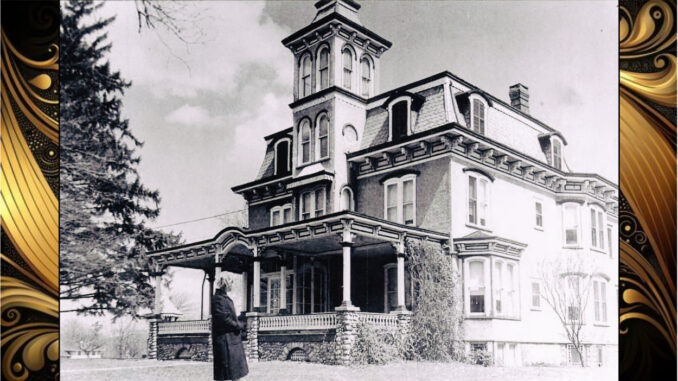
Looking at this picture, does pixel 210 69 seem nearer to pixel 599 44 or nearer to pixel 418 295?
pixel 418 295

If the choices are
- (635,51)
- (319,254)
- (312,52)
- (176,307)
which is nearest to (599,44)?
(635,51)

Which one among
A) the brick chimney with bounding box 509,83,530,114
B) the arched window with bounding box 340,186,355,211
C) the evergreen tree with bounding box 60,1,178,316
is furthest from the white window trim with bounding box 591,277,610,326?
the evergreen tree with bounding box 60,1,178,316

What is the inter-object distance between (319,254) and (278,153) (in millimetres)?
865

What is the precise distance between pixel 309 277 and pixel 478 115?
5.98ft

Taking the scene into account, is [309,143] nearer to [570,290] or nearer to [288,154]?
[288,154]

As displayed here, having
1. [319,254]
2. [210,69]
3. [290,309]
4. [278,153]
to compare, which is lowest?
[290,309]

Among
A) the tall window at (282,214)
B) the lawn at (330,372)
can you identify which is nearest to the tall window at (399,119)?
the tall window at (282,214)

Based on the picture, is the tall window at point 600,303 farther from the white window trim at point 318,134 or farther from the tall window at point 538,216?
the white window trim at point 318,134

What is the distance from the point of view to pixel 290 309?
635cm

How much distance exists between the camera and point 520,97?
5.93 m

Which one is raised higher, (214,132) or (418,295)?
(214,132)

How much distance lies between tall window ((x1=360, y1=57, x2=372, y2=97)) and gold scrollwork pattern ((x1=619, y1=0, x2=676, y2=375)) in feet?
6.03

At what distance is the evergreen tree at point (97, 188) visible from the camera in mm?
5871

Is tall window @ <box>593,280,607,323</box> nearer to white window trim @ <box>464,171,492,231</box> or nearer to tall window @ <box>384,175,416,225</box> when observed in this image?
white window trim @ <box>464,171,492,231</box>
